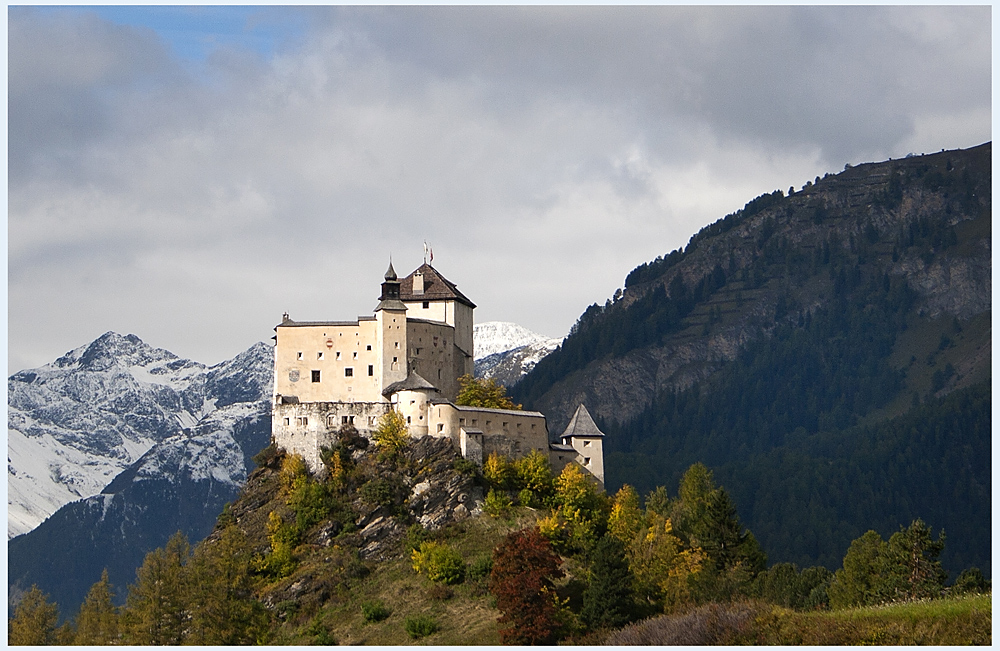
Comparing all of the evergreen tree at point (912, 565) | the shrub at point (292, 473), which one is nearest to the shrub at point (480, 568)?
the shrub at point (292, 473)

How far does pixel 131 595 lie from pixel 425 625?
2100cm

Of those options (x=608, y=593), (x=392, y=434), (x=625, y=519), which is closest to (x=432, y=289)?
(x=392, y=434)

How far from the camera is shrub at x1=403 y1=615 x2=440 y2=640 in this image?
346ft

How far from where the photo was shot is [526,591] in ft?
332

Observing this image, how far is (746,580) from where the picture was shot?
116 meters

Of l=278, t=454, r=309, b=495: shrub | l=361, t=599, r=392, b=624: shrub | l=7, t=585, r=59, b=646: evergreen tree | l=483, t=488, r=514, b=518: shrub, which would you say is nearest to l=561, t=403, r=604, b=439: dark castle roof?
l=483, t=488, r=514, b=518: shrub

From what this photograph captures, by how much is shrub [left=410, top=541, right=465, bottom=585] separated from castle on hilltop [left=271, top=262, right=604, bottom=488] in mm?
10199

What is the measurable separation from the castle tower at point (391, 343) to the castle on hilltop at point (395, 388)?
3.2 inches

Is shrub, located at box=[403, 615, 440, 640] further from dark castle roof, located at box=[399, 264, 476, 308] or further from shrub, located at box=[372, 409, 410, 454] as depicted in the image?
dark castle roof, located at box=[399, 264, 476, 308]

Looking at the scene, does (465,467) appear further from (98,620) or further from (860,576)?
(860,576)

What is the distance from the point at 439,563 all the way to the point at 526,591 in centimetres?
1260

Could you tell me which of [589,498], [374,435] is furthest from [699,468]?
[374,435]

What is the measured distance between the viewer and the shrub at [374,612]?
359ft

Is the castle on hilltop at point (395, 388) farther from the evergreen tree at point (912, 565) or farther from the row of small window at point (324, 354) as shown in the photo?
the evergreen tree at point (912, 565)
